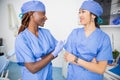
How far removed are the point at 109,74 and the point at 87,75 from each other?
58cm

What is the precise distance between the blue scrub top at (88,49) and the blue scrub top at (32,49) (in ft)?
0.66

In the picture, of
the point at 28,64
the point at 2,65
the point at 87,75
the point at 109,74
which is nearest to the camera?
the point at 28,64

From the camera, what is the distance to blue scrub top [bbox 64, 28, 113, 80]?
3.92 feet

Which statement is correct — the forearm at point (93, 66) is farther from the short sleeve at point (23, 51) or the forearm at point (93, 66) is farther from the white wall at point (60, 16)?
the white wall at point (60, 16)

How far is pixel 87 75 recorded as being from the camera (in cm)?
124

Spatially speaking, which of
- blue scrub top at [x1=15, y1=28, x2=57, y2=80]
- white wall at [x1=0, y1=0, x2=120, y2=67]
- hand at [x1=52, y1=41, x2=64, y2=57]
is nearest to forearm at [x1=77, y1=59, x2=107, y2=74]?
hand at [x1=52, y1=41, x2=64, y2=57]

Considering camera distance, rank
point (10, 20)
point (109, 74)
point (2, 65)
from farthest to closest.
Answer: point (10, 20) < point (2, 65) < point (109, 74)

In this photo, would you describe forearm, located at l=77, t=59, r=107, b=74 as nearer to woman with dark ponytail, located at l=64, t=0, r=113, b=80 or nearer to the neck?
woman with dark ponytail, located at l=64, t=0, r=113, b=80

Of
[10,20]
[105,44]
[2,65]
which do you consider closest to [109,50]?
[105,44]

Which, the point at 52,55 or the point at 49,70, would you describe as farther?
the point at 49,70

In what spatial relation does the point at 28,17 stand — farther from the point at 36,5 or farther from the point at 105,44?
the point at 105,44

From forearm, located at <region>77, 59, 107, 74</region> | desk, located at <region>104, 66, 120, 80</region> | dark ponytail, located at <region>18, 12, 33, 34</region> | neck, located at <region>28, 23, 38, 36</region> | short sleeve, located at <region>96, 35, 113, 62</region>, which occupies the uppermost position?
dark ponytail, located at <region>18, 12, 33, 34</region>

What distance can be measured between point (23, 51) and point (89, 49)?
53cm

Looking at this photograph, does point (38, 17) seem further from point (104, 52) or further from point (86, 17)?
point (104, 52)
